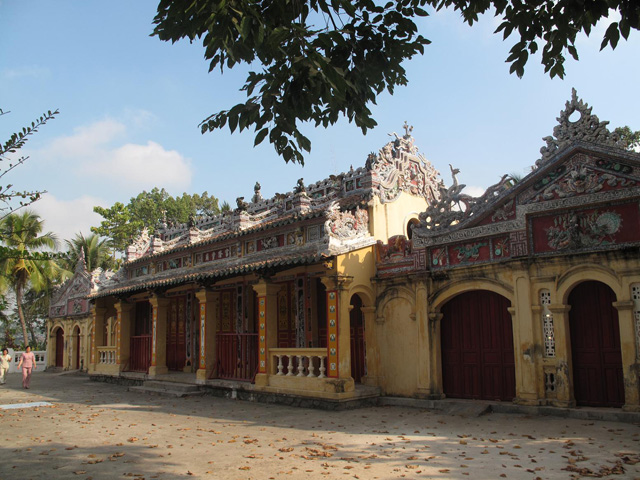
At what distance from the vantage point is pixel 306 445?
8.53 m

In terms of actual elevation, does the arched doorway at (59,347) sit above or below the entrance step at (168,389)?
above

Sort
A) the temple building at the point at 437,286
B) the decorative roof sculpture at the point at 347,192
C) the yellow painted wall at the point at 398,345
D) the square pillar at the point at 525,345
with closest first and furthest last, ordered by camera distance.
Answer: the temple building at the point at 437,286 → the square pillar at the point at 525,345 → the yellow painted wall at the point at 398,345 → the decorative roof sculpture at the point at 347,192

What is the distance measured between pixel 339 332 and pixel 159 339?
833 centimetres

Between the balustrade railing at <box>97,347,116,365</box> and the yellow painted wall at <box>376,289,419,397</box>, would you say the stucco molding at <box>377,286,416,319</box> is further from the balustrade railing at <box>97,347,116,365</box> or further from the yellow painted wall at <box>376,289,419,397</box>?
the balustrade railing at <box>97,347,116,365</box>

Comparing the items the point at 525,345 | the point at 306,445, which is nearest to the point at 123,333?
the point at 306,445

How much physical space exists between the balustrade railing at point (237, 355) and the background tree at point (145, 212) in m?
20.6

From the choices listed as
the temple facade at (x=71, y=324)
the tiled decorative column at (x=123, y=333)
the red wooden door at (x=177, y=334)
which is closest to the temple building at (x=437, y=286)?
the red wooden door at (x=177, y=334)

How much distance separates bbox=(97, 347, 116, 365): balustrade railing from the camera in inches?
835

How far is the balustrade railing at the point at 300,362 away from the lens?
42.7 ft

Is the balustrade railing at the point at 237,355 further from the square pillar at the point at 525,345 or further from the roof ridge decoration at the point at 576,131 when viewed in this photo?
the roof ridge decoration at the point at 576,131

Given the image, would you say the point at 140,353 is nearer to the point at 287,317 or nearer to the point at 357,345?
the point at 287,317

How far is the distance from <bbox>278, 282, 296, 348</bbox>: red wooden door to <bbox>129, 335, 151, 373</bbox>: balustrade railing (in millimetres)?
5729

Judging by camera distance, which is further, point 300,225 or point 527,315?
point 300,225

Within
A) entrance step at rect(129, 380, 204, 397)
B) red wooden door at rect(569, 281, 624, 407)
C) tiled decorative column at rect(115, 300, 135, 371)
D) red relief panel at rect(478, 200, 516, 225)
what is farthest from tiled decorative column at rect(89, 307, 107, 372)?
red wooden door at rect(569, 281, 624, 407)
